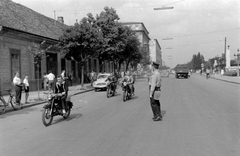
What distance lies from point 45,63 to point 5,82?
667cm

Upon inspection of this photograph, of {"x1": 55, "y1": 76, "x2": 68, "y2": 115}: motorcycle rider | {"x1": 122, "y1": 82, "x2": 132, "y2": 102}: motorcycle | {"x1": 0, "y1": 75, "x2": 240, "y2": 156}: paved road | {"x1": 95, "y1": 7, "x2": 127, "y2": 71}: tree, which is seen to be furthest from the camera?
{"x1": 95, "y1": 7, "x2": 127, "y2": 71}: tree

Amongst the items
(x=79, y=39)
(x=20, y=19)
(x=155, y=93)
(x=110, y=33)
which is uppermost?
(x=20, y=19)

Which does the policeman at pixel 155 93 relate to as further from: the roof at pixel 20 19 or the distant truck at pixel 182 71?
the distant truck at pixel 182 71

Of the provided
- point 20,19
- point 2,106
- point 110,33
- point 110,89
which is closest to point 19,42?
point 20,19

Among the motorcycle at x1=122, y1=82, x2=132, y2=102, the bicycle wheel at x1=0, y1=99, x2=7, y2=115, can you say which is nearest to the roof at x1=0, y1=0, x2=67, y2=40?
the bicycle wheel at x1=0, y1=99, x2=7, y2=115

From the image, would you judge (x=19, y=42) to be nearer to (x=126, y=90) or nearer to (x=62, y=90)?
(x=126, y=90)

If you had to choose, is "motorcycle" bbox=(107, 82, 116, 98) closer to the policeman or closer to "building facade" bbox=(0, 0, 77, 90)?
"building facade" bbox=(0, 0, 77, 90)

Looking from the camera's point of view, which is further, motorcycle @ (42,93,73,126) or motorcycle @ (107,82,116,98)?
motorcycle @ (107,82,116,98)

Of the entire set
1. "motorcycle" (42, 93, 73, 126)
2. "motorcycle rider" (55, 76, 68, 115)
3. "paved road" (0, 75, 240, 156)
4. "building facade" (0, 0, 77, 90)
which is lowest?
"paved road" (0, 75, 240, 156)

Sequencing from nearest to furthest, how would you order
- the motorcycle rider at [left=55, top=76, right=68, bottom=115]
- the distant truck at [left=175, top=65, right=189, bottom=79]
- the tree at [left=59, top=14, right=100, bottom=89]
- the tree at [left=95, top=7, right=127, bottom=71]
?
the motorcycle rider at [left=55, top=76, right=68, bottom=115], the tree at [left=59, top=14, right=100, bottom=89], the tree at [left=95, top=7, right=127, bottom=71], the distant truck at [left=175, top=65, right=189, bottom=79]

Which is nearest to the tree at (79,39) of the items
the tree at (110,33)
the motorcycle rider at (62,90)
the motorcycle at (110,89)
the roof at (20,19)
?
the roof at (20,19)

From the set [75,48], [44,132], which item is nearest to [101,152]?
[44,132]

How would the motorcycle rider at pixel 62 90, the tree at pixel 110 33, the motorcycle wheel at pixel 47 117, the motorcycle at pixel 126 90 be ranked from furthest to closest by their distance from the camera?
the tree at pixel 110 33, the motorcycle at pixel 126 90, the motorcycle rider at pixel 62 90, the motorcycle wheel at pixel 47 117

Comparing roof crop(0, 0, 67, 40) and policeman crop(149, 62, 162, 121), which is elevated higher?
roof crop(0, 0, 67, 40)
